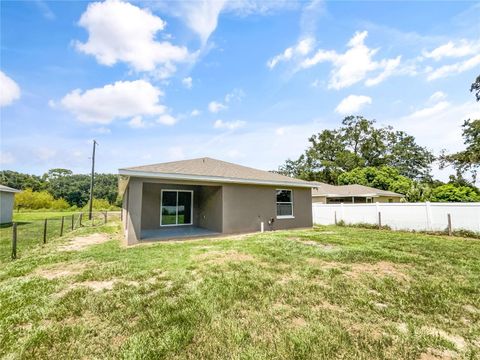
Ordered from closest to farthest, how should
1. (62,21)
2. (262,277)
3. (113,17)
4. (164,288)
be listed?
(164,288) → (262,277) → (113,17) → (62,21)

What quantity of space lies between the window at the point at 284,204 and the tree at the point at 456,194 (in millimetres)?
16510

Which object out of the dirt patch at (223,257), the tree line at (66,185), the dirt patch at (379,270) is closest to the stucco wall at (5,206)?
the dirt patch at (223,257)

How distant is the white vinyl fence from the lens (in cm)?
988

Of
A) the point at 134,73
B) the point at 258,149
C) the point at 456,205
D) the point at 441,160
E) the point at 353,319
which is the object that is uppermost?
the point at 134,73

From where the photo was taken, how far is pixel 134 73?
40.2 feet

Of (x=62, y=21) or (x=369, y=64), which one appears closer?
(x=62, y=21)

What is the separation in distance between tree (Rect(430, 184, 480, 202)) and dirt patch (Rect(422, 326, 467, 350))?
23.2 m

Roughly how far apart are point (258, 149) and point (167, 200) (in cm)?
1322

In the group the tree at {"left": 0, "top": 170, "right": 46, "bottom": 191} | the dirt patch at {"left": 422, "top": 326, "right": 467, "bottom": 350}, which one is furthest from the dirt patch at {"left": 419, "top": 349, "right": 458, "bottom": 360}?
the tree at {"left": 0, "top": 170, "right": 46, "bottom": 191}

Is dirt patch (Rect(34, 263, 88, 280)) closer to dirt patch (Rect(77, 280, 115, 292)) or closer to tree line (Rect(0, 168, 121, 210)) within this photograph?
dirt patch (Rect(77, 280, 115, 292))

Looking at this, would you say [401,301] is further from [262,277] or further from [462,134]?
[462,134]

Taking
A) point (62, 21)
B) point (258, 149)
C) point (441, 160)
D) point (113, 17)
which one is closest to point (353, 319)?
point (113, 17)

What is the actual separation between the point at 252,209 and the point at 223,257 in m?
5.54

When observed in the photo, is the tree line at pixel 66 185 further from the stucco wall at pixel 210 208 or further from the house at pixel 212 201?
→ the stucco wall at pixel 210 208
